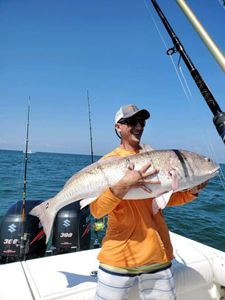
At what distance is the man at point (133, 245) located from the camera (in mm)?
2451

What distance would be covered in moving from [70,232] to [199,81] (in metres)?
3.58

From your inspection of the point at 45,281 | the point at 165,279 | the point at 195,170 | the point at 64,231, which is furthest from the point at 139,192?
the point at 64,231

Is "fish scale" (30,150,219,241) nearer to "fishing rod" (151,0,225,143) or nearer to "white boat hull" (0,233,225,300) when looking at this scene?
"fishing rod" (151,0,225,143)

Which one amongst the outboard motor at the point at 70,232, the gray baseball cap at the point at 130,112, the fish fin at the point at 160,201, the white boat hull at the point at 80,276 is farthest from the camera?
the outboard motor at the point at 70,232

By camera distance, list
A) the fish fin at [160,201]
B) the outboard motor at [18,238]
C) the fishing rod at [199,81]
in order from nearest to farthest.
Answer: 1. the fishing rod at [199,81]
2. the fish fin at [160,201]
3. the outboard motor at [18,238]

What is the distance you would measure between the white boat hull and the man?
697 millimetres

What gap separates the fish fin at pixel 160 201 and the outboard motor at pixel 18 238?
301cm

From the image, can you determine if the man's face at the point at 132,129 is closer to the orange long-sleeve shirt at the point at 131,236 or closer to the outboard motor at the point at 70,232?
the orange long-sleeve shirt at the point at 131,236

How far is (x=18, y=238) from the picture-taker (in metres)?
4.63

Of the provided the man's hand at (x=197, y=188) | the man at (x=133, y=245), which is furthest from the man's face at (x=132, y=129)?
the man's hand at (x=197, y=188)

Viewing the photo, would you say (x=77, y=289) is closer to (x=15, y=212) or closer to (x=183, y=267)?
(x=183, y=267)

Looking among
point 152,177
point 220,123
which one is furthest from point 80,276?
point 220,123

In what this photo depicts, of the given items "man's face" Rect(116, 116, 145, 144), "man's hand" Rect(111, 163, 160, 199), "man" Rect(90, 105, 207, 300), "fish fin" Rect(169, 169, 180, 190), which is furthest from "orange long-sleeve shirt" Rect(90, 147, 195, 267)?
"man's face" Rect(116, 116, 145, 144)

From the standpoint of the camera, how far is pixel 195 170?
2.62 meters
